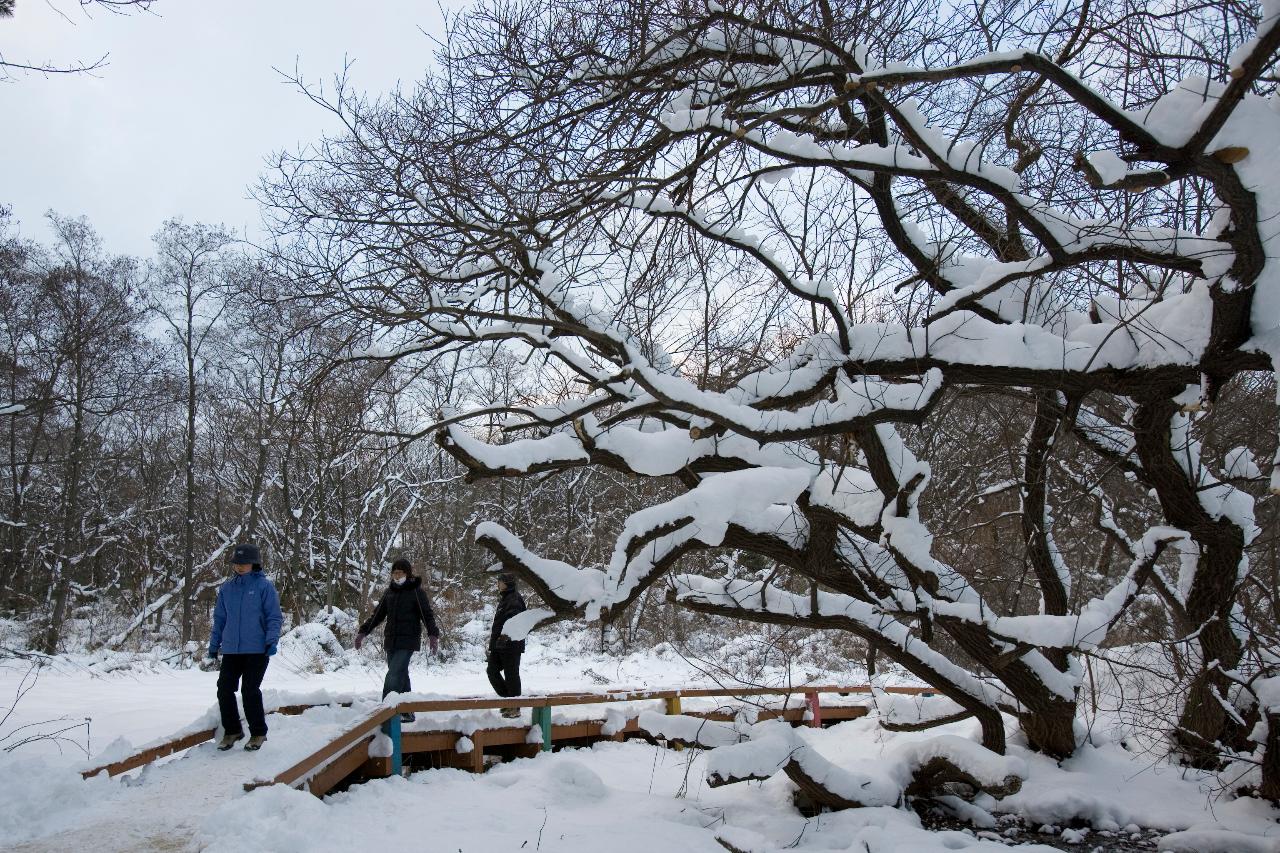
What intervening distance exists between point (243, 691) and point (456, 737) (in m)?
1.79

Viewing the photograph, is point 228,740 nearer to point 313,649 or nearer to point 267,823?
point 267,823

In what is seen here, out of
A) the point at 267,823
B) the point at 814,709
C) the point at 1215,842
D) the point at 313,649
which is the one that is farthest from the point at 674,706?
the point at 313,649

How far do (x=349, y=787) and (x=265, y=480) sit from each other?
17.3m

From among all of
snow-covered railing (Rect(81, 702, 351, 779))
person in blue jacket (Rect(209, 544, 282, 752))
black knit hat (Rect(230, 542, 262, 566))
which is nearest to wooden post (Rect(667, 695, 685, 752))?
snow-covered railing (Rect(81, 702, 351, 779))

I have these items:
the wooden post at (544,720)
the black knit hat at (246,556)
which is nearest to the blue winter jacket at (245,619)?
Result: the black knit hat at (246,556)

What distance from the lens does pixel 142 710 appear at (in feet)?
27.0

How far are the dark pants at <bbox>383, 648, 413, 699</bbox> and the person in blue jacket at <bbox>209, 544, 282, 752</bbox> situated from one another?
5.13 ft

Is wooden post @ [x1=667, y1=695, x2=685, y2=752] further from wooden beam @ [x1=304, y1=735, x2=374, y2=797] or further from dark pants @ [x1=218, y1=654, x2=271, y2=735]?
dark pants @ [x1=218, y1=654, x2=271, y2=735]

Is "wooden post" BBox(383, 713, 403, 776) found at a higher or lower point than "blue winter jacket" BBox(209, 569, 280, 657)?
lower

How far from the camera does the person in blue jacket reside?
231 inches

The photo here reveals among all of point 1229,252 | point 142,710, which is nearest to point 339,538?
point 142,710

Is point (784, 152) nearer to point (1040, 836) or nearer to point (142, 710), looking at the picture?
point (1040, 836)

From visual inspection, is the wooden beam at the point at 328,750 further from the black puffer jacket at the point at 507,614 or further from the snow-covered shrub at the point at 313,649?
the snow-covered shrub at the point at 313,649

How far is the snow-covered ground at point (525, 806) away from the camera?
4113 mm
